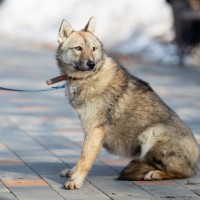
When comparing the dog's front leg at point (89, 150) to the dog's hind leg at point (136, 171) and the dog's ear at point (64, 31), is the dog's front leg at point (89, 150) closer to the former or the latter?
the dog's hind leg at point (136, 171)

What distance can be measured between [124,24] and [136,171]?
17.1m

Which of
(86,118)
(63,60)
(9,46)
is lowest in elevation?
(9,46)

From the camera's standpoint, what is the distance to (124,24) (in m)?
24.6

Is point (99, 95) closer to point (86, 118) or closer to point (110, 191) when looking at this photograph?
point (86, 118)

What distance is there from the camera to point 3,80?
15.9 metres

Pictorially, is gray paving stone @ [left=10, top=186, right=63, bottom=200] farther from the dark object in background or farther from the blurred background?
the dark object in background

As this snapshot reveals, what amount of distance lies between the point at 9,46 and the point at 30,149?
1356 cm

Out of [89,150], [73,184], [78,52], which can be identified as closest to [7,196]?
[73,184]

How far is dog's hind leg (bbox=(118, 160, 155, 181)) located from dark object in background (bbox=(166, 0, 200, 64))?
12045 mm

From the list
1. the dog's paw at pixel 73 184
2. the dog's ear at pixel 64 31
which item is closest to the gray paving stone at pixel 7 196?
the dog's paw at pixel 73 184

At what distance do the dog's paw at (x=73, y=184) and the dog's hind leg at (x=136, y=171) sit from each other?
463mm

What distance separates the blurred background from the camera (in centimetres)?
1995

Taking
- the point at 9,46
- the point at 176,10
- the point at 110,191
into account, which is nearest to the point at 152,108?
the point at 110,191

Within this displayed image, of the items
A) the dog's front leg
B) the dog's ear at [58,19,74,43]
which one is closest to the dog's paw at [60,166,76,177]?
the dog's front leg
